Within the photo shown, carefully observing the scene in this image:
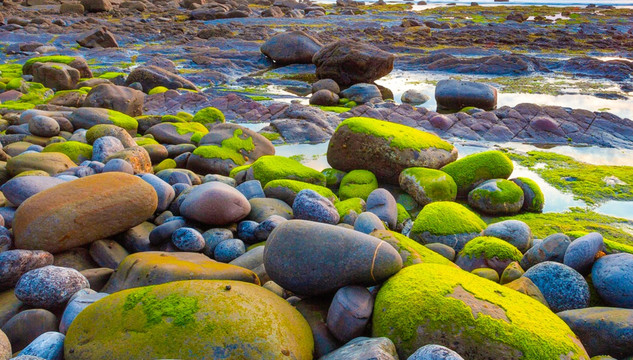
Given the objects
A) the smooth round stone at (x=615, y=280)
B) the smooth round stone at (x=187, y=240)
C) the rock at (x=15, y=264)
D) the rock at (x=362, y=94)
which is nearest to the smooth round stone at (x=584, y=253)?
the smooth round stone at (x=615, y=280)

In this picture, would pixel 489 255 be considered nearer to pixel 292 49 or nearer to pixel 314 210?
pixel 314 210

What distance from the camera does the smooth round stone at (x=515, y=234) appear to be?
452 centimetres

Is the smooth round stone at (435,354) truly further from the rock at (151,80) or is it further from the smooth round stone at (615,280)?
Answer: the rock at (151,80)

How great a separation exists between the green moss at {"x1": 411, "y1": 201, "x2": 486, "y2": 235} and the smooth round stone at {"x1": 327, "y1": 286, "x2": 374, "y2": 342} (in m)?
2.21

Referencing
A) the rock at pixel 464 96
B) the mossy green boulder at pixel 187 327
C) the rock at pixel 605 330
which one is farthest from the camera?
the rock at pixel 464 96

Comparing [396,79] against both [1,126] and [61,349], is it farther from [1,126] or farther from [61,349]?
[61,349]

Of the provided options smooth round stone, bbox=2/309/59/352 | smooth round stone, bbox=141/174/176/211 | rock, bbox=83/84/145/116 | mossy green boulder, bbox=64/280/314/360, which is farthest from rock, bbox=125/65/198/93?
mossy green boulder, bbox=64/280/314/360

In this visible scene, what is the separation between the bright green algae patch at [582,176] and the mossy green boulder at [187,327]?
5.52 metres

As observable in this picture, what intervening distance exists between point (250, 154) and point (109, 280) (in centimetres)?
429

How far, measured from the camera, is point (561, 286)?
3.31 m

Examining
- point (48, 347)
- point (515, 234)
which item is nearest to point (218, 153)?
point (515, 234)

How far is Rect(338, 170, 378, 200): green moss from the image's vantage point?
20.5 feet

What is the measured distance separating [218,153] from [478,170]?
377 cm

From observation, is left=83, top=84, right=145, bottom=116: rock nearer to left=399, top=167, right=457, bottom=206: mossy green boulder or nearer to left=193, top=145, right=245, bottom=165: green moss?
left=193, top=145, right=245, bottom=165: green moss
